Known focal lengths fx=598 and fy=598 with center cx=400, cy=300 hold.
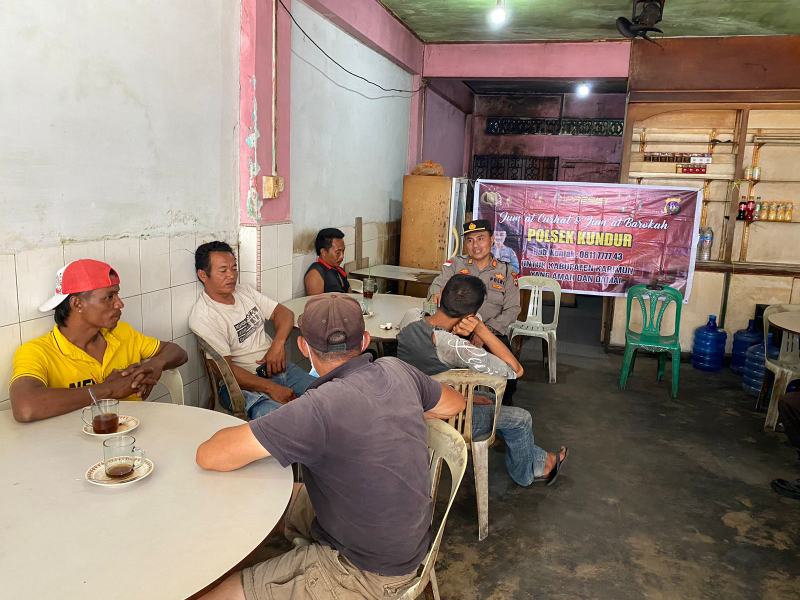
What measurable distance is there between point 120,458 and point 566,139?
10.5m

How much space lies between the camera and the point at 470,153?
37.1ft

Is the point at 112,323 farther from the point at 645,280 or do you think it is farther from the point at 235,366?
the point at 645,280

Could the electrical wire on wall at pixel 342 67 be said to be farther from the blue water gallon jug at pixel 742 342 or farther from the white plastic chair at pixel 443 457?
the blue water gallon jug at pixel 742 342

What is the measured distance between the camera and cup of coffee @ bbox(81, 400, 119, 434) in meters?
1.90

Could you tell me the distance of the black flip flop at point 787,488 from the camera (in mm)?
3344

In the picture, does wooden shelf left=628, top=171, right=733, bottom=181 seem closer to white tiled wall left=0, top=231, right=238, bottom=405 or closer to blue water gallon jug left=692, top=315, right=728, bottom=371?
blue water gallon jug left=692, top=315, right=728, bottom=371

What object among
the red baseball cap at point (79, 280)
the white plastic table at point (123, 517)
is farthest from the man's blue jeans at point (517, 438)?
the red baseball cap at point (79, 280)

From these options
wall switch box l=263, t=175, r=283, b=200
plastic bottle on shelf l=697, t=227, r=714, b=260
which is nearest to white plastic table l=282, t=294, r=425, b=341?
wall switch box l=263, t=175, r=283, b=200

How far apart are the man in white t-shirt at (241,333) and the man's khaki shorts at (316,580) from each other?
1324 mm

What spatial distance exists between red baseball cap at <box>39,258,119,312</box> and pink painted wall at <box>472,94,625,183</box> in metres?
9.76

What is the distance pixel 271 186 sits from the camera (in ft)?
12.4

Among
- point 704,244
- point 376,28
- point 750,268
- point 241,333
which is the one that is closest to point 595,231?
point 704,244

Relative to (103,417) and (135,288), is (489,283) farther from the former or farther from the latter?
(103,417)

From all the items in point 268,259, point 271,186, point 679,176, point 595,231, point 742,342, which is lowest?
point 742,342
